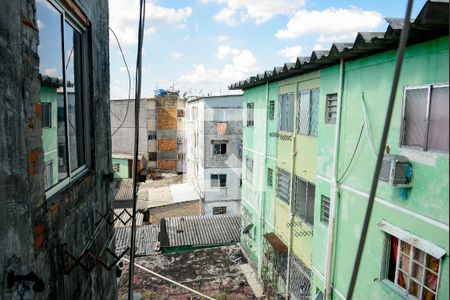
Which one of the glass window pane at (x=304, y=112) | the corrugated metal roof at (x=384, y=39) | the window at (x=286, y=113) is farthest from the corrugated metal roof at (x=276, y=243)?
the corrugated metal roof at (x=384, y=39)

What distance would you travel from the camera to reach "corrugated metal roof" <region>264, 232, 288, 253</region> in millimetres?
11203

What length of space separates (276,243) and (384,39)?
7.91 meters

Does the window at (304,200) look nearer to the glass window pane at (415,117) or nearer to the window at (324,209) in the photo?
the window at (324,209)

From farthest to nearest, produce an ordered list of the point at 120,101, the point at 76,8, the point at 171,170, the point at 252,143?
the point at 171,170, the point at 120,101, the point at 252,143, the point at 76,8

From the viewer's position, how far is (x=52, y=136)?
2730 millimetres

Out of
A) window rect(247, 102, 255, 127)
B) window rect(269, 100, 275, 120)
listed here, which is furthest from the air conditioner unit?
window rect(247, 102, 255, 127)

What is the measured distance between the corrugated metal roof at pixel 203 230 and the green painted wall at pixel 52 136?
14.4 m

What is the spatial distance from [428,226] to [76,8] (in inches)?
230

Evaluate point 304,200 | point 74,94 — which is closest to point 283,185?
point 304,200

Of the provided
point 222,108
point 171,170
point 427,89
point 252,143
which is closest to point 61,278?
point 427,89

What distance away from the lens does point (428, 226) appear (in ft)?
17.7

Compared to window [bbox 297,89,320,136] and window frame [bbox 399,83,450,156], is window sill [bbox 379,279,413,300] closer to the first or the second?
window frame [bbox 399,83,450,156]

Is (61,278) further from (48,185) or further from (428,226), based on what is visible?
(428,226)

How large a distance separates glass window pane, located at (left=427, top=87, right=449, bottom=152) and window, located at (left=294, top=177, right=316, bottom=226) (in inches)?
170
